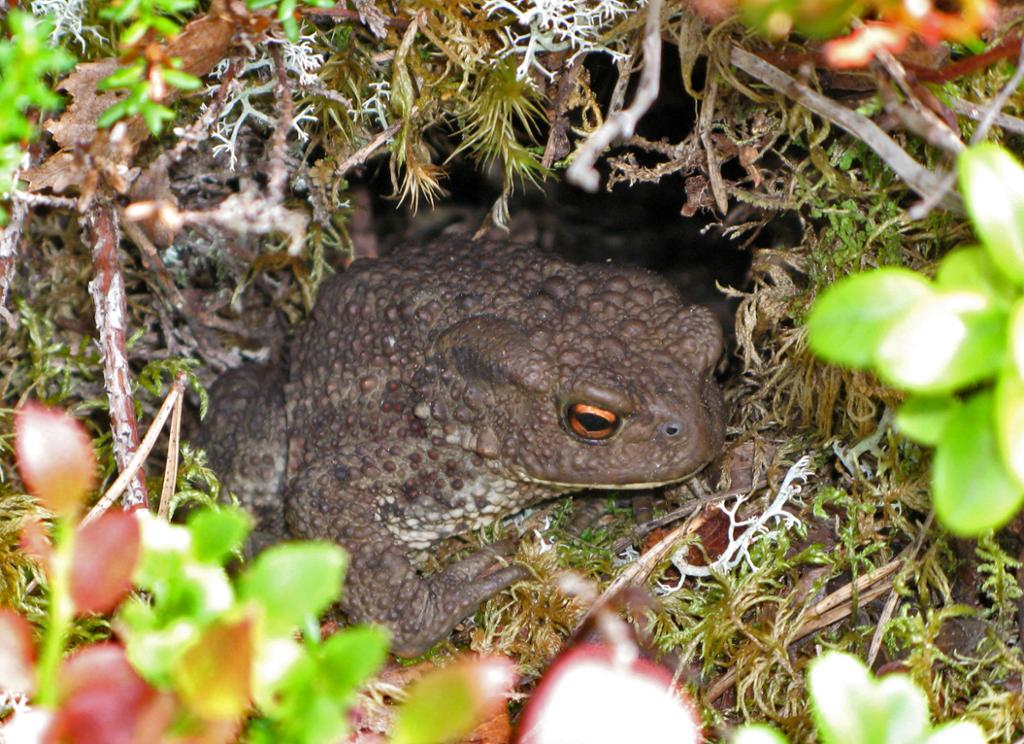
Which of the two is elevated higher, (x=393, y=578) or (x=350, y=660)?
(x=350, y=660)

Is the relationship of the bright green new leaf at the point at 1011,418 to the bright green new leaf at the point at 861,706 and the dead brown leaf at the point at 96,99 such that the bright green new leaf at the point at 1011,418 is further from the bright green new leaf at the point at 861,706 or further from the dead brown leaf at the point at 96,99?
the dead brown leaf at the point at 96,99

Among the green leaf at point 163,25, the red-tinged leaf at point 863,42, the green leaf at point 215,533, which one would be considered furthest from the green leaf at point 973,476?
the green leaf at point 163,25

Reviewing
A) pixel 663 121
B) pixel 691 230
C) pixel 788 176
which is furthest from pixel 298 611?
pixel 691 230

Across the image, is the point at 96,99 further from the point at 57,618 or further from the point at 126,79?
the point at 57,618

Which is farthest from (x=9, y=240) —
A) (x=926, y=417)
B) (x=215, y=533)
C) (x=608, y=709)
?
(x=926, y=417)

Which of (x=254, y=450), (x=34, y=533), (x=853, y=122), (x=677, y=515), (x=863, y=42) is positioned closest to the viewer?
(x=863, y=42)

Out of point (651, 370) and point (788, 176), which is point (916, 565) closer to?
point (651, 370)
